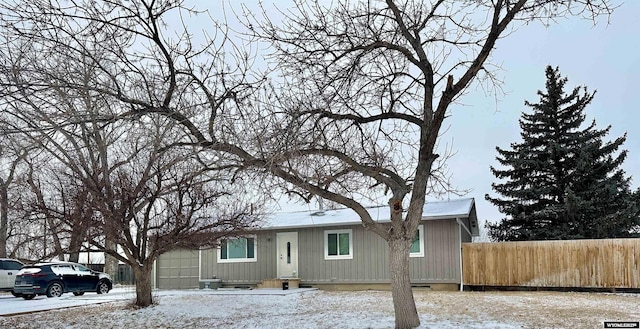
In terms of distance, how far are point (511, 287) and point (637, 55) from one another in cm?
800

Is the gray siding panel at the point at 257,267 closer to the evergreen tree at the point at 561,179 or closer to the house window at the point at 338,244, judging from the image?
the house window at the point at 338,244

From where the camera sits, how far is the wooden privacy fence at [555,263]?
16919 millimetres

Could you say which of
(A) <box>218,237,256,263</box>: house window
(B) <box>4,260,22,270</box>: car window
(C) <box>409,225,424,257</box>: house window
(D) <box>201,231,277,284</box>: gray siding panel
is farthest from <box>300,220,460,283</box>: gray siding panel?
(B) <box>4,260,22,270</box>: car window

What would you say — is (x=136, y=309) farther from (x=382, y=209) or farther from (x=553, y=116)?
(x=553, y=116)

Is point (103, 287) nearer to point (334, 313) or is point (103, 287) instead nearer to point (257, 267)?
point (257, 267)

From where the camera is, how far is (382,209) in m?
21.2

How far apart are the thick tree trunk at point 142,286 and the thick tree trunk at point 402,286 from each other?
24.2 ft

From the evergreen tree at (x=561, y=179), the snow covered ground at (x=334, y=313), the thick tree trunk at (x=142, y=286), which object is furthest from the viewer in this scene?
the evergreen tree at (x=561, y=179)

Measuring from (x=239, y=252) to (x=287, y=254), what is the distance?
2106 mm

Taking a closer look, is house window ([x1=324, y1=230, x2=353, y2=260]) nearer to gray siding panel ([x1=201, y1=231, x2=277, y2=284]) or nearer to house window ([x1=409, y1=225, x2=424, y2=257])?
gray siding panel ([x1=201, y1=231, x2=277, y2=284])

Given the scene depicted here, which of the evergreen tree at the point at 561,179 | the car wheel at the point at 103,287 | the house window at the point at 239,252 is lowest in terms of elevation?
the car wheel at the point at 103,287

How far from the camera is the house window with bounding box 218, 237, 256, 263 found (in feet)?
71.4

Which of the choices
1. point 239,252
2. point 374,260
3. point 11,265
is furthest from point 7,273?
point 374,260

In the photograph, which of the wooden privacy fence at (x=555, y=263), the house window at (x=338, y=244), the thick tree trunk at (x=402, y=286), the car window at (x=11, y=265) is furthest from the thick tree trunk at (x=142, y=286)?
the wooden privacy fence at (x=555, y=263)
